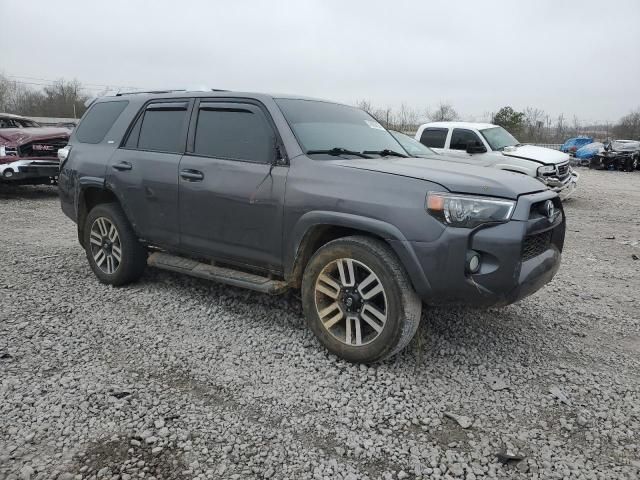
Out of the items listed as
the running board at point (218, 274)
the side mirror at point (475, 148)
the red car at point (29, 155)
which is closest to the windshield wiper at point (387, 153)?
the running board at point (218, 274)

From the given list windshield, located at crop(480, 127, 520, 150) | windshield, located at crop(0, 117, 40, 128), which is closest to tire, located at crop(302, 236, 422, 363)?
windshield, located at crop(480, 127, 520, 150)

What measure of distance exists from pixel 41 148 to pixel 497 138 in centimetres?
983

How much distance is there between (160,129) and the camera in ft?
15.3

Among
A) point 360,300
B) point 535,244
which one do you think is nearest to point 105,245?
point 360,300

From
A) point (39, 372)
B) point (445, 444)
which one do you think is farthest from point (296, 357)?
point (39, 372)

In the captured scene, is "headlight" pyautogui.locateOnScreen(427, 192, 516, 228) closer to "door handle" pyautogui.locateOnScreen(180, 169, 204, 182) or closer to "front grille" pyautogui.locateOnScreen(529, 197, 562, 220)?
"front grille" pyautogui.locateOnScreen(529, 197, 562, 220)

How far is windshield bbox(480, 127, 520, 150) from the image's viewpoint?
10922mm

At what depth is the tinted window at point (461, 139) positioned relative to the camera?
10.9 metres

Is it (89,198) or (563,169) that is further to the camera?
(563,169)

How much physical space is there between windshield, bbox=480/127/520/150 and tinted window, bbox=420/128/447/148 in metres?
0.82

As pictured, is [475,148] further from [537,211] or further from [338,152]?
[537,211]

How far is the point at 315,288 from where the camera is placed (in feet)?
11.8

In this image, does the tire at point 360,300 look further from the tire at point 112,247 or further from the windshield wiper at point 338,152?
the tire at point 112,247

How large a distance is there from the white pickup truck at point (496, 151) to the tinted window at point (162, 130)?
268 inches
